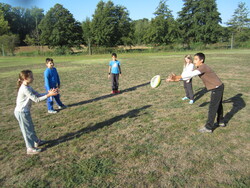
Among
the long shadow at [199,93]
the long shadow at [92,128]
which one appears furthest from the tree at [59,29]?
the long shadow at [92,128]

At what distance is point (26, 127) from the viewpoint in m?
4.43

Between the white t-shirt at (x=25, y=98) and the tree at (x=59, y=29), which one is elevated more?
the tree at (x=59, y=29)

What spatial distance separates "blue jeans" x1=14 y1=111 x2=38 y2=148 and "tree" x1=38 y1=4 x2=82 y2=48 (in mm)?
62405

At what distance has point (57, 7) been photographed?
64.6 meters

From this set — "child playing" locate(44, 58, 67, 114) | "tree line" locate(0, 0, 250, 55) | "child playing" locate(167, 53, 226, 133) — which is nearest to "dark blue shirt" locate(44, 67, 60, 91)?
"child playing" locate(44, 58, 67, 114)

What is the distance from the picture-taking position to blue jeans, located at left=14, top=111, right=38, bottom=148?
4.30 metres

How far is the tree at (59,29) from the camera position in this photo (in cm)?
6262

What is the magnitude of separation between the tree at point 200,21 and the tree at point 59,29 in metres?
38.0

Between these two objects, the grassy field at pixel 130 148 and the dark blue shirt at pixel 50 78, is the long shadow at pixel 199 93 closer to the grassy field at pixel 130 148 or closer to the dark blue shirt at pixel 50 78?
the grassy field at pixel 130 148

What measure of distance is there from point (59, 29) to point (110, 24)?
54.1 feet

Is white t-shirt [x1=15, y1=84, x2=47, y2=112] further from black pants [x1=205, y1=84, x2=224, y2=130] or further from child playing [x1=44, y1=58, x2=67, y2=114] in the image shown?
black pants [x1=205, y1=84, x2=224, y2=130]

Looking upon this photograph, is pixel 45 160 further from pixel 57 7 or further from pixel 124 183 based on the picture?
pixel 57 7

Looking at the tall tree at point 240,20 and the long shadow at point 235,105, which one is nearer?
the long shadow at point 235,105

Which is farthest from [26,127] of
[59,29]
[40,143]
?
[59,29]
